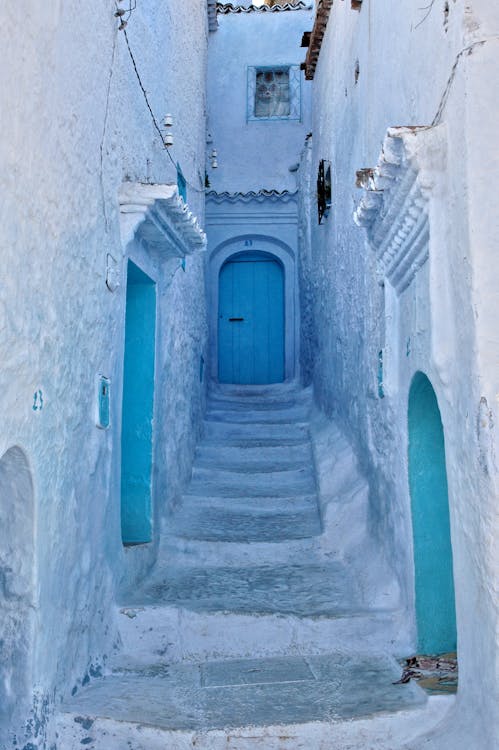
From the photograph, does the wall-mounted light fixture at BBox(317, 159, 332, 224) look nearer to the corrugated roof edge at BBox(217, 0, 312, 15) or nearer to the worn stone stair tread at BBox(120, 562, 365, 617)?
the worn stone stair tread at BBox(120, 562, 365, 617)

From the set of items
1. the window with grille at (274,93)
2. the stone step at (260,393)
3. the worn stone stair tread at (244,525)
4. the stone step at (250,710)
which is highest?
the window with grille at (274,93)

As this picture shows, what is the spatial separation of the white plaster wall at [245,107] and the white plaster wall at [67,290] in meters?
5.60

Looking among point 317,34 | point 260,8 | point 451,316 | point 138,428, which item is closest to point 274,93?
point 260,8

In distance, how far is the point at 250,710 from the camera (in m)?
3.59

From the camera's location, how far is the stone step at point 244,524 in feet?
19.3

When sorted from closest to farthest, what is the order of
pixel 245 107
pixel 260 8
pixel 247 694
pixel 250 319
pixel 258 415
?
pixel 247 694 < pixel 258 415 < pixel 250 319 < pixel 245 107 < pixel 260 8

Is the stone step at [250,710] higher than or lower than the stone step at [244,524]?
lower

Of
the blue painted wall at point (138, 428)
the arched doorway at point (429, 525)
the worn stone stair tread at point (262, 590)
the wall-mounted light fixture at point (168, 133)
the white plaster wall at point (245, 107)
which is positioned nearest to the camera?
the arched doorway at point (429, 525)

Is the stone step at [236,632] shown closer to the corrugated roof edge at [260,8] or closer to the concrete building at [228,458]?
the concrete building at [228,458]

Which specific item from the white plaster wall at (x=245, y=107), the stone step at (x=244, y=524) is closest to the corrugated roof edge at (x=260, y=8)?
the white plaster wall at (x=245, y=107)

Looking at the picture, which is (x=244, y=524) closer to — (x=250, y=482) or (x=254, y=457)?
(x=250, y=482)

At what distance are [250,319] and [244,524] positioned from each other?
209 inches

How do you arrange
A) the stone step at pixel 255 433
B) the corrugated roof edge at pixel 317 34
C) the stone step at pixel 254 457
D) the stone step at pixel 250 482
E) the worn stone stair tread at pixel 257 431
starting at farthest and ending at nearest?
the worn stone stair tread at pixel 257 431, the stone step at pixel 255 433, the corrugated roof edge at pixel 317 34, the stone step at pixel 254 457, the stone step at pixel 250 482

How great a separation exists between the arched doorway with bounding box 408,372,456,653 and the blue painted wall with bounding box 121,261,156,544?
2.00 metres
